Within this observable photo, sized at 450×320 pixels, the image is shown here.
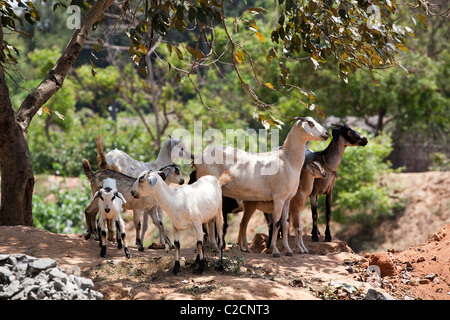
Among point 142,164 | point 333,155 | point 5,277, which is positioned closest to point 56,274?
point 5,277

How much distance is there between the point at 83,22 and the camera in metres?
8.48

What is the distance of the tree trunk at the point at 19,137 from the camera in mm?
8094

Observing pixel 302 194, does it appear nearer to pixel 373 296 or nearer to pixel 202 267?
pixel 202 267

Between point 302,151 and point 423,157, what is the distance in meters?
13.8

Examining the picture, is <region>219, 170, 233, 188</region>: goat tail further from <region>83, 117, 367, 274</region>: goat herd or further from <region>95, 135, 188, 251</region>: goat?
<region>95, 135, 188, 251</region>: goat

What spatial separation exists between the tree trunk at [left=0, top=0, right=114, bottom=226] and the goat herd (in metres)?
0.99

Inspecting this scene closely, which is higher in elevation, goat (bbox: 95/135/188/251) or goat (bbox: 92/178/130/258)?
goat (bbox: 95/135/188/251)

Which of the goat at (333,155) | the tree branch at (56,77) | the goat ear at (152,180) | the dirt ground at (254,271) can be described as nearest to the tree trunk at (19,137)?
the tree branch at (56,77)

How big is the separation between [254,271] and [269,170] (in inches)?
69.5

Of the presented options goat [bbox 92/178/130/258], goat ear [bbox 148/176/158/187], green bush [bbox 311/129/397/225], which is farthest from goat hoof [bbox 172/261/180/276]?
green bush [bbox 311/129/397/225]

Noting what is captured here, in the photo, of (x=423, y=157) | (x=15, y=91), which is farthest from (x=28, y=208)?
(x=15, y=91)

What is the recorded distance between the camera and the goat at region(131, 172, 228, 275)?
6465 millimetres

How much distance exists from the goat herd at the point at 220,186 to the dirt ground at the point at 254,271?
27cm
